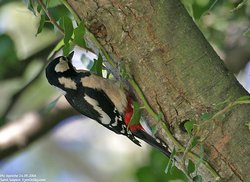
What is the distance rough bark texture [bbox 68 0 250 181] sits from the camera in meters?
1.59

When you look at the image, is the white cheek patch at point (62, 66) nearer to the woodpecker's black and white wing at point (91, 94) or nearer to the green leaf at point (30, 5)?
the woodpecker's black and white wing at point (91, 94)

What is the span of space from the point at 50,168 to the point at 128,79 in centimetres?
430

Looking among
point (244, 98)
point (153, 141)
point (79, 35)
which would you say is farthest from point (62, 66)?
point (244, 98)

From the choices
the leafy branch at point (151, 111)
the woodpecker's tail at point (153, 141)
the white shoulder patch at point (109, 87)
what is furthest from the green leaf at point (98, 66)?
the woodpecker's tail at point (153, 141)

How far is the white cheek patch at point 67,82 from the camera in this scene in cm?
221

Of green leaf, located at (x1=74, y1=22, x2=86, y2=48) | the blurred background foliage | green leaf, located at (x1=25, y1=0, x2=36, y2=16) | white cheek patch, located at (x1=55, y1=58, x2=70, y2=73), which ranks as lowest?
the blurred background foliage

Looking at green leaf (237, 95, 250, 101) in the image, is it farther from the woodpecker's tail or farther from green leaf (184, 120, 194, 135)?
the woodpecker's tail

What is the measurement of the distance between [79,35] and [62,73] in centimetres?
61

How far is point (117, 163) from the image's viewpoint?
561 cm

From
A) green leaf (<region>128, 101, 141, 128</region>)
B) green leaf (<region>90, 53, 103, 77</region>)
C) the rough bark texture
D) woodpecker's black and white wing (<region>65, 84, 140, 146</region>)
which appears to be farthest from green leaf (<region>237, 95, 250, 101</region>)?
woodpecker's black and white wing (<region>65, 84, 140, 146</region>)

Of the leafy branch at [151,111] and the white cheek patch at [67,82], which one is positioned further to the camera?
the white cheek patch at [67,82]

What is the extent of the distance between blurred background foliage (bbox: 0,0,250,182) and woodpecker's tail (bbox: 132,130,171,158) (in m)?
0.08

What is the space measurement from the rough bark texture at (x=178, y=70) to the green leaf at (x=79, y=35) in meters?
0.03

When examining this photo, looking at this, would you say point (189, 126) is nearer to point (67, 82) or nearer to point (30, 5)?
point (30, 5)
